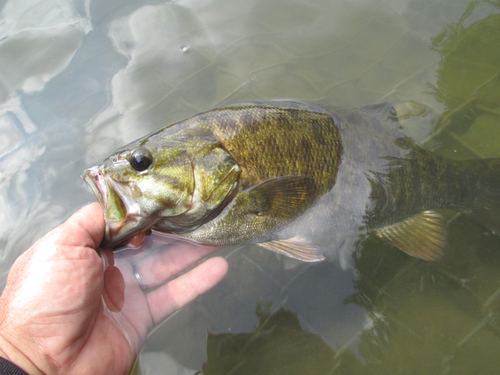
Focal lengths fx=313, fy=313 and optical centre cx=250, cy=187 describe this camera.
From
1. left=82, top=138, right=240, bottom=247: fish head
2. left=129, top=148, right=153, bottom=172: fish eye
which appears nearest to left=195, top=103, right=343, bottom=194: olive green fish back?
left=82, top=138, right=240, bottom=247: fish head

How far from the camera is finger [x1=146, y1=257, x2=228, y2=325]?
237 cm

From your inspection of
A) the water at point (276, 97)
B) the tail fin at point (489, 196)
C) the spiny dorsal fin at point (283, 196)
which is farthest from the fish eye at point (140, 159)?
the tail fin at point (489, 196)

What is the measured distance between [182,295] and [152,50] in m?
2.91

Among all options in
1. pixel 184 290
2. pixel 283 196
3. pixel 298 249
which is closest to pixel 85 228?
pixel 184 290

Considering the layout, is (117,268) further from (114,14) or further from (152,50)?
(114,14)

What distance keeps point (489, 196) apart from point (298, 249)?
5.57ft

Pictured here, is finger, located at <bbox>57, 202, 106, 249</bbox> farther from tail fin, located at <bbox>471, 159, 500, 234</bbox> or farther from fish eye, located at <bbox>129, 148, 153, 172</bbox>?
tail fin, located at <bbox>471, 159, 500, 234</bbox>

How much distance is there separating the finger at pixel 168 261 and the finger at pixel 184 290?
0.12m

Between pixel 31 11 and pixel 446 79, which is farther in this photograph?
pixel 31 11

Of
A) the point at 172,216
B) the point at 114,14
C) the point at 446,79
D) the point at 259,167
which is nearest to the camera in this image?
the point at 172,216

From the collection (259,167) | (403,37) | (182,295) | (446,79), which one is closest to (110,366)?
(182,295)

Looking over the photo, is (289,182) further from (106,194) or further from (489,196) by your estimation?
(489,196)

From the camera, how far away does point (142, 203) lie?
1.83 meters

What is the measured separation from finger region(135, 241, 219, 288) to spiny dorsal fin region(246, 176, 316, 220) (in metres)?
0.65
